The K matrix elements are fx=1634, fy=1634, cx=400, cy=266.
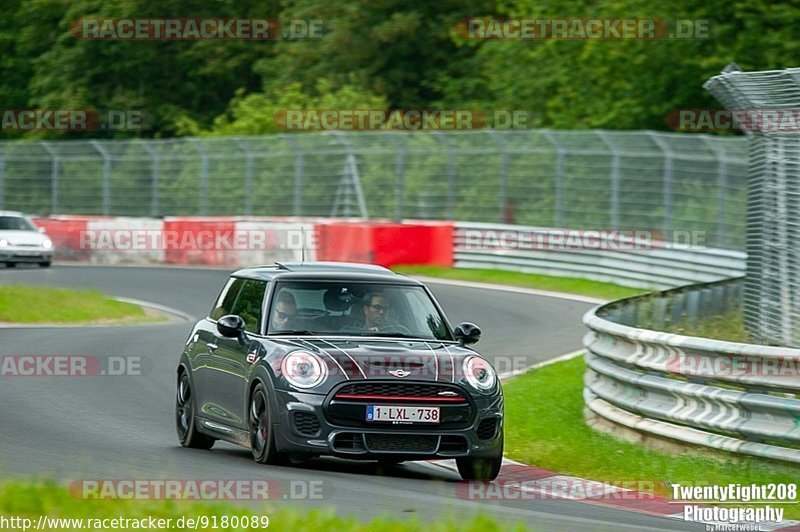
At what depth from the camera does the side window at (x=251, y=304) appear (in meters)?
11.5

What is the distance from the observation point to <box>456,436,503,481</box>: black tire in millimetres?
10648

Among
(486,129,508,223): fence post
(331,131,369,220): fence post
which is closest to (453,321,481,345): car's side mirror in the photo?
(486,129,508,223): fence post

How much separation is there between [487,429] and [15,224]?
2811cm

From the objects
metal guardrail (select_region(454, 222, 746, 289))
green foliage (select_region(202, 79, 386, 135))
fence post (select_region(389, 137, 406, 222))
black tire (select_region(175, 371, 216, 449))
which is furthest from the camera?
green foliage (select_region(202, 79, 386, 135))

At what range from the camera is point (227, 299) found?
12.5 metres

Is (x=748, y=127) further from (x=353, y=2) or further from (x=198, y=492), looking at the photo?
(x=353, y=2)

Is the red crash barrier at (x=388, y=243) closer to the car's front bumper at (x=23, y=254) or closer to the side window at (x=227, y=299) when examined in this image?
the car's front bumper at (x=23, y=254)

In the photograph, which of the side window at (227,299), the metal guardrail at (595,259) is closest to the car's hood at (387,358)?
the side window at (227,299)

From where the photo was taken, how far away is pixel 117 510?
7.61 m

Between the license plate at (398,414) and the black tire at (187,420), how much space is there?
87.1 inches

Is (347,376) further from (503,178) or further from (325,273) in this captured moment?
(503,178)

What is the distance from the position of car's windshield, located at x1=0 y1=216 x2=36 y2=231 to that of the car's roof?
1016 inches

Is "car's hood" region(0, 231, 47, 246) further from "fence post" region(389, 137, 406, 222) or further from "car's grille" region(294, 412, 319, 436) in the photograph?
"car's grille" region(294, 412, 319, 436)

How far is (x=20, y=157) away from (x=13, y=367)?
86.2 feet
